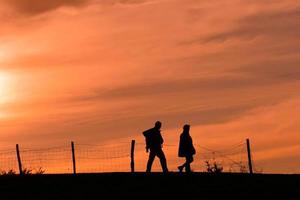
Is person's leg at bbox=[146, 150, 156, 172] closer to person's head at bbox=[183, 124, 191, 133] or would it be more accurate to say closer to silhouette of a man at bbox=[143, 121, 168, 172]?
silhouette of a man at bbox=[143, 121, 168, 172]

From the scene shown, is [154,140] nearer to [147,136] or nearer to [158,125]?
[147,136]

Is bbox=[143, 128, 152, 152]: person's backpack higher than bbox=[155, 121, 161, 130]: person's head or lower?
lower

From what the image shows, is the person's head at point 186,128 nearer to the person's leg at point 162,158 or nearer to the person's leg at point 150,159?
the person's leg at point 162,158
